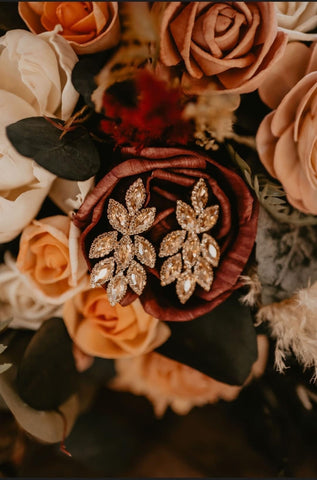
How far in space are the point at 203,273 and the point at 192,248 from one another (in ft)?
0.13

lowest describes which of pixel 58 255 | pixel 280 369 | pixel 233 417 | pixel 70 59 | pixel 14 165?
pixel 233 417

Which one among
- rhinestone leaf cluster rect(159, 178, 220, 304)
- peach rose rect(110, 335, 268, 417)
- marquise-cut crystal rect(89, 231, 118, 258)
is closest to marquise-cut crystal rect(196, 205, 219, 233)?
rhinestone leaf cluster rect(159, 178, 220, 304)

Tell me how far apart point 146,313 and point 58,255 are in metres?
0.15

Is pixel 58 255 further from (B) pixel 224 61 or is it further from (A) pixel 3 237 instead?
(B) pixel 224 61

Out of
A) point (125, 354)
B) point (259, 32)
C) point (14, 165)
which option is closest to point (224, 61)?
point (259, 32)

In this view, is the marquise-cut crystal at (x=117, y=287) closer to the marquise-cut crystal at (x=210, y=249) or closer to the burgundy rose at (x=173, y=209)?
the burgundy rose at (x=173, y=209)

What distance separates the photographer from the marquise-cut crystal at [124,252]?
1.83 feet

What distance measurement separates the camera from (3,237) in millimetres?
605

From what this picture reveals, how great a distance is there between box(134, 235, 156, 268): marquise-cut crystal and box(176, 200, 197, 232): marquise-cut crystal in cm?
5

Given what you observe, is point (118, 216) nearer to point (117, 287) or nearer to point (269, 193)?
point (117, 287)

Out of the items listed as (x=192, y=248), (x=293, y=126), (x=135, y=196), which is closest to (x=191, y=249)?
(x=192, y=248)

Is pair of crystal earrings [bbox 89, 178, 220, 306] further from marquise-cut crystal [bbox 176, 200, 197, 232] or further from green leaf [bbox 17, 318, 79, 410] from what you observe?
green leaf [bbox 17, 318, 79, 410]

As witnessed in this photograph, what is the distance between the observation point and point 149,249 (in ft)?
1.82

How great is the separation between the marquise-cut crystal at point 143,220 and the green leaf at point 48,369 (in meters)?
0.21
